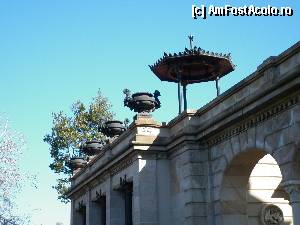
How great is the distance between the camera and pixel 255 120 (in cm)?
1240

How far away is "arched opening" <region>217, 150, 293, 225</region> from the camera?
45.2 ft

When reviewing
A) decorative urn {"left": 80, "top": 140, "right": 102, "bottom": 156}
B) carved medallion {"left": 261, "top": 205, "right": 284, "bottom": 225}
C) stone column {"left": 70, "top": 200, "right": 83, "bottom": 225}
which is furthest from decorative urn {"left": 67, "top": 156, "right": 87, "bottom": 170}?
carved medallion {"left": 261, "top": 205, "right": 284, "bottom": 225}

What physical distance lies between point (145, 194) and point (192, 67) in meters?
6.46

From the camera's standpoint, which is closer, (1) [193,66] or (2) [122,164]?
(2) [122,164]

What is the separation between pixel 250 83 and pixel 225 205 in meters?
3.61

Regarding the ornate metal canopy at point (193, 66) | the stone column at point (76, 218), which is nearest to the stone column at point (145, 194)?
the ornate metal canopy at point (193, 66)

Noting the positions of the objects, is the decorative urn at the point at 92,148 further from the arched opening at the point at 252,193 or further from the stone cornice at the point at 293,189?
the stone cornice at the point at 293,189

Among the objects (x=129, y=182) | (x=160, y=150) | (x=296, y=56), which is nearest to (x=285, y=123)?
(x=296, y=56)

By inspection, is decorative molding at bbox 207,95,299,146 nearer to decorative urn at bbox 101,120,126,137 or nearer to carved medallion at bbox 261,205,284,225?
carved medallion at bbox 261,205,284,225

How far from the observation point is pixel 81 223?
24078mm

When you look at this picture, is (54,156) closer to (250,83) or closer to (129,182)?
(129,182)

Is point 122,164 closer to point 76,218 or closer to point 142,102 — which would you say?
point 142,102

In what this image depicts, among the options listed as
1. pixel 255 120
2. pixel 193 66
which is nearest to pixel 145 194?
pixel 255 120

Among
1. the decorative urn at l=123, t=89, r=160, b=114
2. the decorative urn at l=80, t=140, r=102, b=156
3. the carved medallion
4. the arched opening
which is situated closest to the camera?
the arched opening
